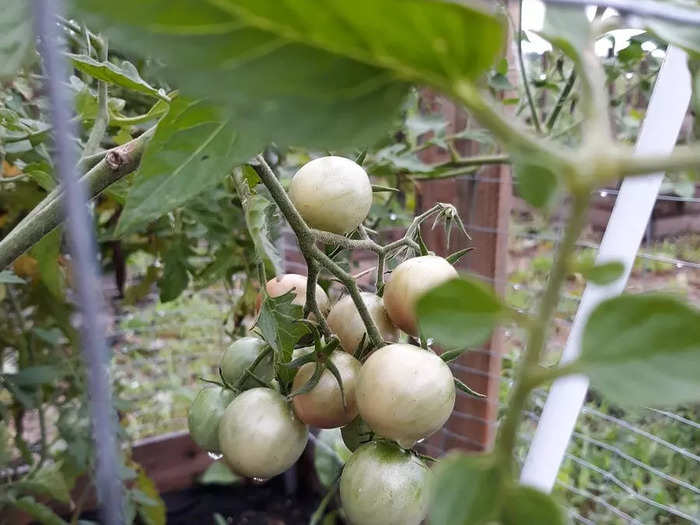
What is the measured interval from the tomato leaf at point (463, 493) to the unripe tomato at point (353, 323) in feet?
0.89

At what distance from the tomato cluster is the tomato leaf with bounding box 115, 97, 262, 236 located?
0.14m

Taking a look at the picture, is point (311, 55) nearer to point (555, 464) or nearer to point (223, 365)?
point (223, 365)

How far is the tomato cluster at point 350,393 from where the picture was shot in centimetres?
38

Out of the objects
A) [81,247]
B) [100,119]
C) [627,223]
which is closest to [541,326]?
[81,247]

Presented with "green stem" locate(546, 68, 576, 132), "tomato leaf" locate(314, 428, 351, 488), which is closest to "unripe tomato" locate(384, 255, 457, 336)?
"green stem" locate(546, 68, 576, 132)

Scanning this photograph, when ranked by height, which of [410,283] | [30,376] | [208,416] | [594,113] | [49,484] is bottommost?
[49,484]

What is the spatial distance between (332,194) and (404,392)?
16 cm

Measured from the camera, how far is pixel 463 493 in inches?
7.3

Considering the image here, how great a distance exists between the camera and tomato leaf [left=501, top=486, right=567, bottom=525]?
6.9 inches

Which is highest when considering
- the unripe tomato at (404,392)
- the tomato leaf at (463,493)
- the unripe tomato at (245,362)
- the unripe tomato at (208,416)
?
the tomato leaf at (463,493)

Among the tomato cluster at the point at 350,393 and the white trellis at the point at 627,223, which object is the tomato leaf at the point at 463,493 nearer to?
the tomato cluster at the point at 350,393

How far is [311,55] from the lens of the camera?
0.18m

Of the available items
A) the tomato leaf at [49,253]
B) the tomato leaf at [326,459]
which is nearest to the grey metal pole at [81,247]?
the tomato leaf at [49,253]

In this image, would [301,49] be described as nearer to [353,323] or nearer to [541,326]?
[541,326]
